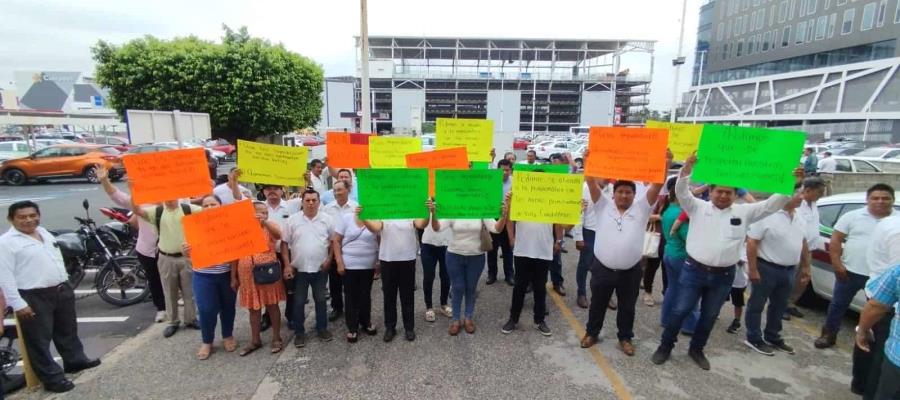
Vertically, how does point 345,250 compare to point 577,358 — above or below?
above

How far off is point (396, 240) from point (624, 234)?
7.20 feet

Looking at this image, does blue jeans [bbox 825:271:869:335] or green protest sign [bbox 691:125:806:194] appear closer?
green protest sign [bbox 691:125:806:194]

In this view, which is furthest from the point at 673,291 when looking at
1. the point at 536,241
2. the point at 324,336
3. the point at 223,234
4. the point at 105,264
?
the point at 105,264

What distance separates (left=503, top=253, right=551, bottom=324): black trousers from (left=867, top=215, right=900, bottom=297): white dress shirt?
259cm

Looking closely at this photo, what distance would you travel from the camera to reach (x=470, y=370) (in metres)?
3.91

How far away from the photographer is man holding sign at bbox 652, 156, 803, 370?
3689 millimetres

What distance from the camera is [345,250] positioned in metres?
4.30

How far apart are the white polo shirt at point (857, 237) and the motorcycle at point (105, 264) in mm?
8207

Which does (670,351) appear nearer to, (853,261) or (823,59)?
(853,261)

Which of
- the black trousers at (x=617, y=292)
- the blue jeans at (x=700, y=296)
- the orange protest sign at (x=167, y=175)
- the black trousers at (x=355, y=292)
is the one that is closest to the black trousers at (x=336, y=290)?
the black trousers at (x=355, y=292)

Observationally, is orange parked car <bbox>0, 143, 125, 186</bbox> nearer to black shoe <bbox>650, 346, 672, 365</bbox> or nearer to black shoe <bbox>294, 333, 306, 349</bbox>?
black shoe <bbox>294, 333, 306, 349</bbox>

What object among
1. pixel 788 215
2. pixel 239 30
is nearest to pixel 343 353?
pixel 788 215

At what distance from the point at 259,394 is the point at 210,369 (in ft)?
2.44

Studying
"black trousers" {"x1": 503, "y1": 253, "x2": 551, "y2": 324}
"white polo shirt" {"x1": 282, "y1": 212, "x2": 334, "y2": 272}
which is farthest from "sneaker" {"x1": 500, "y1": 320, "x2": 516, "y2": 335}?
"white polo shirt" {"x1": 282, "y1": 212, "x2": 334, "y2": 272}
